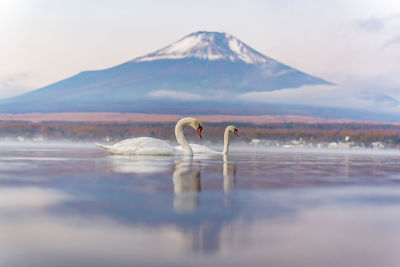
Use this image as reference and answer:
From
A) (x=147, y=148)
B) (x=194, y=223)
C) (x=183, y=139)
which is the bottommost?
(x=194, y=223)

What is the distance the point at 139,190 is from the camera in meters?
8.98

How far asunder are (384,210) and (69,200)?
418 centimetres

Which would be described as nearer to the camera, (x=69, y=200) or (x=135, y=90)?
(x=69, y=200)

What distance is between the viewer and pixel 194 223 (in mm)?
6070

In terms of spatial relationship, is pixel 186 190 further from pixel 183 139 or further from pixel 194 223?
pixel 183 139

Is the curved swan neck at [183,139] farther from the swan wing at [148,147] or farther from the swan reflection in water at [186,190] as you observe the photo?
the swan reflection in water at [186,190]

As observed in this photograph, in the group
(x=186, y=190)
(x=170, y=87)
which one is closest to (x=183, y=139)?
(x=186, y=190)

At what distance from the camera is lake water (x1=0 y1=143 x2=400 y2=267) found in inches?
190

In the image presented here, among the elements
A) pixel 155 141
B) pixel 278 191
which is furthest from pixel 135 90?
pixel 278 191

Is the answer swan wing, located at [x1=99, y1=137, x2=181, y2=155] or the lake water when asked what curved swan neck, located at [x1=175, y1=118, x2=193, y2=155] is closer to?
swan wing, located at [x1=99, y1=137, x2=181, y2=155]

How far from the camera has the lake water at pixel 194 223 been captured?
4824 mm

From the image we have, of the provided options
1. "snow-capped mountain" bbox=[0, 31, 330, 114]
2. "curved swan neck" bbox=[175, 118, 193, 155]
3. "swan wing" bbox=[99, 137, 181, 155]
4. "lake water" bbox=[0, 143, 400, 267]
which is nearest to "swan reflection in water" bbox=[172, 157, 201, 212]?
"lake water" bbox=[0, 143, 400, 267]

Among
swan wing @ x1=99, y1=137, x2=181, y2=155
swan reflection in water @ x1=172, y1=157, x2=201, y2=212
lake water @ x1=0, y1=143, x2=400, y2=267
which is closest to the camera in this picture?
lake water @ x1=0, y1=143, x2=400, y2=267

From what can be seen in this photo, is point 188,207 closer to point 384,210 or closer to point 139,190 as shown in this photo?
point 139,190
